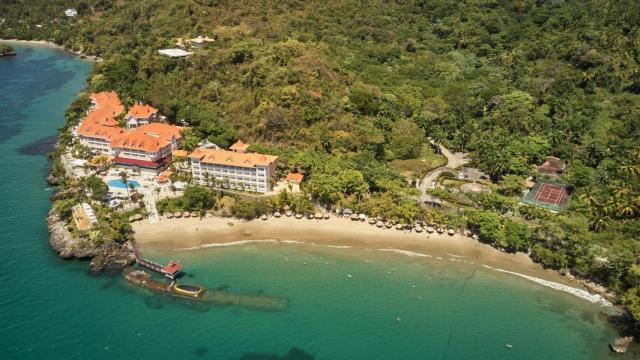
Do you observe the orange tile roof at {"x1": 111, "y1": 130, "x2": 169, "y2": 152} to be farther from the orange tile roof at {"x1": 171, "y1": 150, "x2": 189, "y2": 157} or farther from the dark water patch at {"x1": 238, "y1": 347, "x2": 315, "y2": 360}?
the dark water patch at {"x1": 238, "y1": 347, "x2": 315, "y2": 360}

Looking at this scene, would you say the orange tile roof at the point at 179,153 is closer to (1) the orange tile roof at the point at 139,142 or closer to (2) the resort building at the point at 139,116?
(1) the orange tile roof at the point at 139,142

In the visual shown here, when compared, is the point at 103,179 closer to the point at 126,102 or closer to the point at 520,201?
the point at 126,102

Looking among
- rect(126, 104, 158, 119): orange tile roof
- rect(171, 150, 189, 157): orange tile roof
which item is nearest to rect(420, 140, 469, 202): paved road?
rect(171, 150, 189, 157): orange tile roof

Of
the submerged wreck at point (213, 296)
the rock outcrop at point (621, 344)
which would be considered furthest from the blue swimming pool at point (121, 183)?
the rock outcrop at point (621, 344)

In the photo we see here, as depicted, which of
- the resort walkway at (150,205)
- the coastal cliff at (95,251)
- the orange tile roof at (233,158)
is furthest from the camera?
the orange tile roof at (233,158)

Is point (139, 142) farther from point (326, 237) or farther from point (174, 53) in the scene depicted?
point (174, 53)

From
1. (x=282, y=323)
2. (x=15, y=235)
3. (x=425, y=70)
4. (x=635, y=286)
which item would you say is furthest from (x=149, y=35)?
(x=635, y=286)
